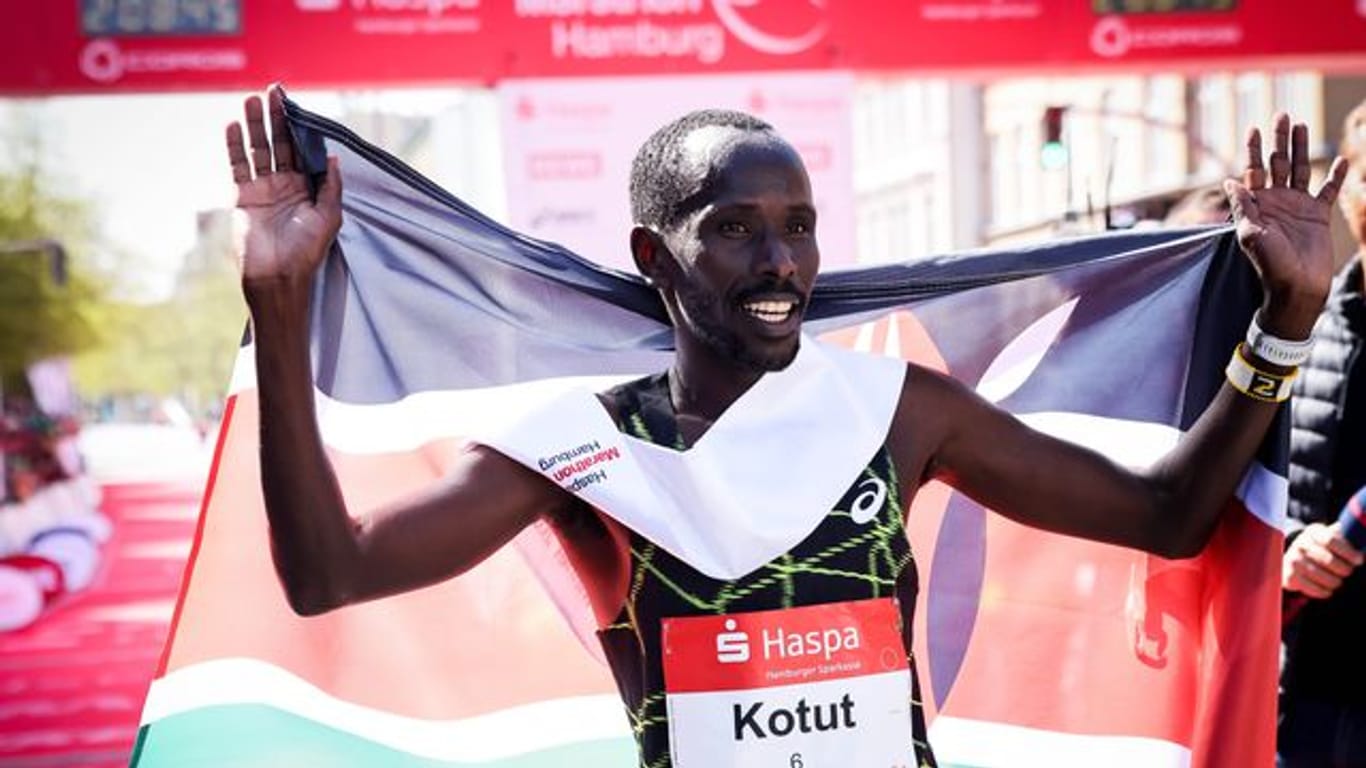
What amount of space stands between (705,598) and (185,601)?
0.86m

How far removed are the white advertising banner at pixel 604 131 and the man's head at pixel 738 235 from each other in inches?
201

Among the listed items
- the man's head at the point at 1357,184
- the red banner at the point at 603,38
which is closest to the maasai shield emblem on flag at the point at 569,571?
the man's head at the point at 1357,184

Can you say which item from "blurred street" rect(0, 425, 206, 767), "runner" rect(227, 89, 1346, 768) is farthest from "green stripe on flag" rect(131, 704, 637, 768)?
"blurred street" rect(0, 425, 206, 767)

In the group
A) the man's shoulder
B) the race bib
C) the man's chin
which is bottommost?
the race bib

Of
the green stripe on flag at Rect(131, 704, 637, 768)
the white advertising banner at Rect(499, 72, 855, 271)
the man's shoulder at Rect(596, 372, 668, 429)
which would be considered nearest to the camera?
the man's shoulder at Rect(596, 372, 668, 429)

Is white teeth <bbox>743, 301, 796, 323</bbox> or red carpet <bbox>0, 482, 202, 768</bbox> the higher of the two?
white teeth <bbox>743, 301, 796, 323</bbox>

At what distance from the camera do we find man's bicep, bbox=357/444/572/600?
194cm

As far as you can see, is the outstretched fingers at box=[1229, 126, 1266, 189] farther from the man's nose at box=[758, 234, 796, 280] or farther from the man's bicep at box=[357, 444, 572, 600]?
the man's bicep at box=[357, 444, 572, 600]

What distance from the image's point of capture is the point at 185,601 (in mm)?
2391

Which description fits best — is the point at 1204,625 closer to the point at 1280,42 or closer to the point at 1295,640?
the point at 1295,640

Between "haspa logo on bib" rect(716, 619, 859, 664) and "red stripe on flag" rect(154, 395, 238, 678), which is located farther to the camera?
"red stripe on flag" rect(154, 395, 238, 678)

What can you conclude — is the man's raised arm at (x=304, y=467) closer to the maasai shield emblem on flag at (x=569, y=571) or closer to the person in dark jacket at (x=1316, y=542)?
→ the maasai shield emblem on flag at (x=569, y=571)

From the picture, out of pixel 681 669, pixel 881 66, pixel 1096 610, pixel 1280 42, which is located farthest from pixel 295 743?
pixel 1280 42

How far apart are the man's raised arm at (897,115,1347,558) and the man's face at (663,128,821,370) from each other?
0.96 ft
